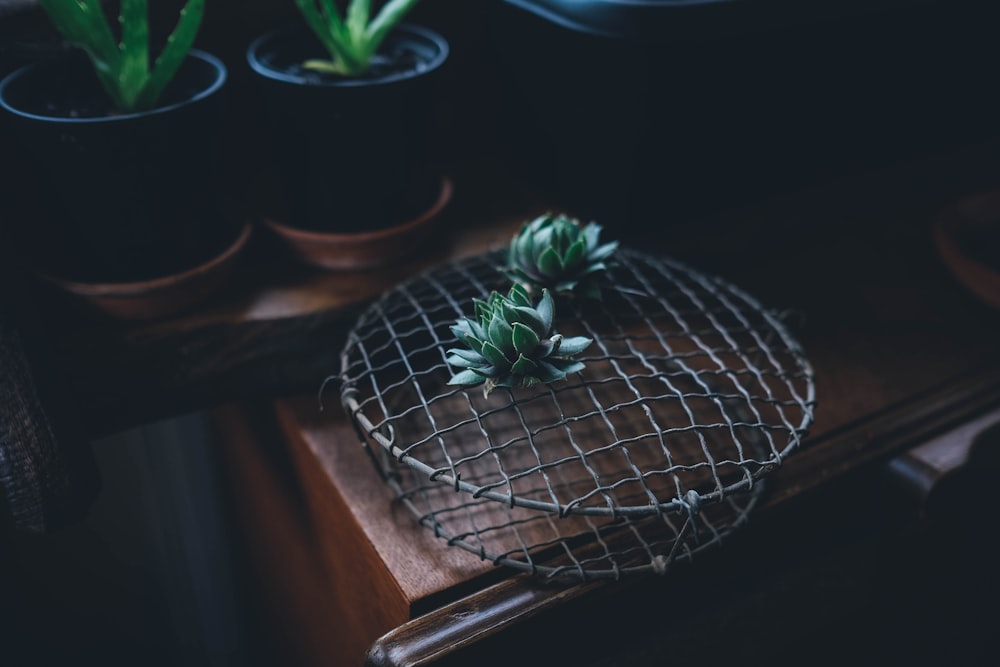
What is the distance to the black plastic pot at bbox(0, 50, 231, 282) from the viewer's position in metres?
0.75

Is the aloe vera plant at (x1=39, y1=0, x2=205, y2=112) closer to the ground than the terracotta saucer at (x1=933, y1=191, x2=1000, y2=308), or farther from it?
farther from it

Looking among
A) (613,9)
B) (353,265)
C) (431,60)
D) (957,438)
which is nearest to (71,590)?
(353,265)

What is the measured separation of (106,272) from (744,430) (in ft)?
2.33

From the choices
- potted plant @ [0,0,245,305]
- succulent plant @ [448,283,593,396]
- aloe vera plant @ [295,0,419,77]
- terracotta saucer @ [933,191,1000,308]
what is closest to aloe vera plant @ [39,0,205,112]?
potted plant @ [0,0,245,305]

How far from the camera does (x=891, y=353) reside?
1.05 m

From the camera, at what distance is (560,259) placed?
74 centimetres

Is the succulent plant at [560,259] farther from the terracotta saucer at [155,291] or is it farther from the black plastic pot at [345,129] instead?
the terracotta saucer at [155,291]

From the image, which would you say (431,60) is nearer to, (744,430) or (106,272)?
(106,272)

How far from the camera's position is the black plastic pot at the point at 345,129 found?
850 mm

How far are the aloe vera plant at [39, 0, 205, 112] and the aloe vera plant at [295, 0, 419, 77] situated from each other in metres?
0.13

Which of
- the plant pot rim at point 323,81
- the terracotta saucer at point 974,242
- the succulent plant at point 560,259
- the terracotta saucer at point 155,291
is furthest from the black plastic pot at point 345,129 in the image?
the terracotta saucer at point 974,242

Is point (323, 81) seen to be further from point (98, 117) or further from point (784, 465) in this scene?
point (784, 465)

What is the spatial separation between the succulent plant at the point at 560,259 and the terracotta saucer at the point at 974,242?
0.66 m

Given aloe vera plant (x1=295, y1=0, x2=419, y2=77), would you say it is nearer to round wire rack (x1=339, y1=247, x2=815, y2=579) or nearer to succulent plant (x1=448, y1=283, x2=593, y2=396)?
round wire rack (x1=339, y1=247, x2=815, y2=579)
